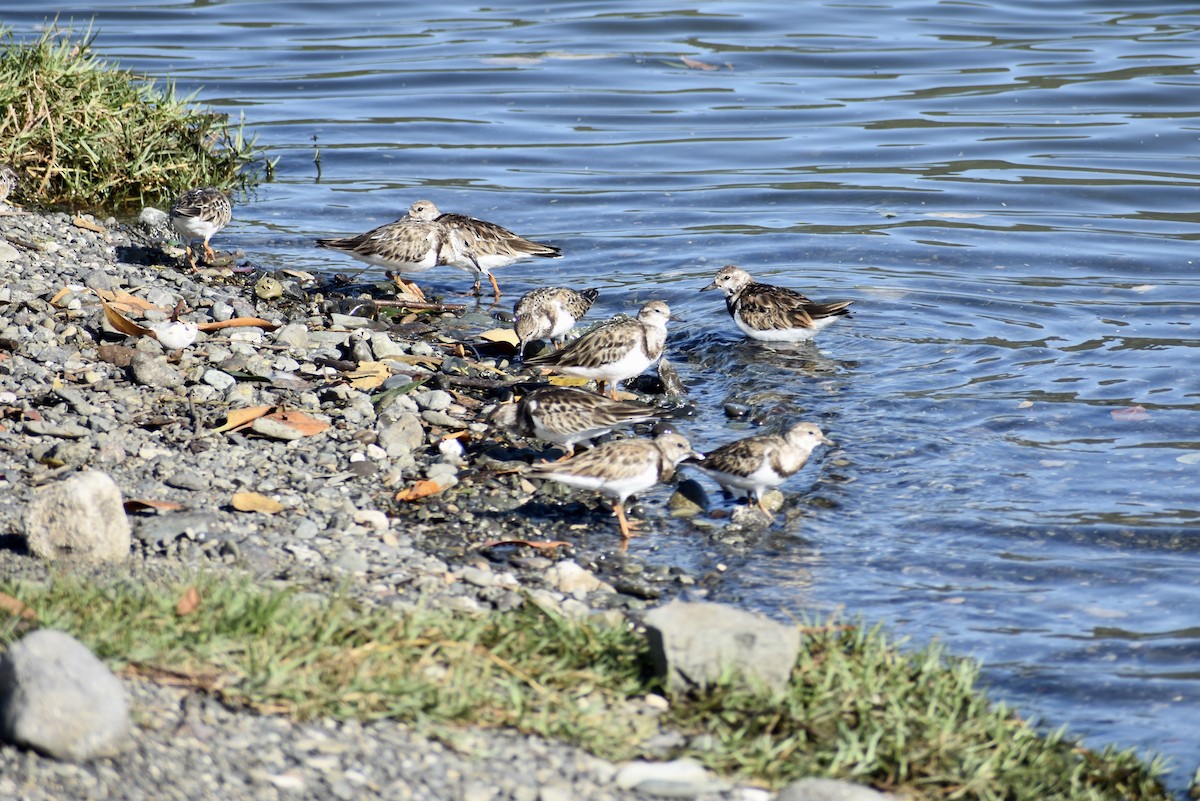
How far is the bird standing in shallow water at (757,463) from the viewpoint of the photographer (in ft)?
27.2

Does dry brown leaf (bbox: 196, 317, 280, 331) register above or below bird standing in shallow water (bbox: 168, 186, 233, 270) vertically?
below

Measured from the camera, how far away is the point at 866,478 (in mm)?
9234

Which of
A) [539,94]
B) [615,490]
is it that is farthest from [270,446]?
[539,94]

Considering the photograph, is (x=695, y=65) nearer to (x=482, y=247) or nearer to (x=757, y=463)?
(x=482, y=247)

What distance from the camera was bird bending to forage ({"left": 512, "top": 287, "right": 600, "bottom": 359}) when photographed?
1128 centimetres

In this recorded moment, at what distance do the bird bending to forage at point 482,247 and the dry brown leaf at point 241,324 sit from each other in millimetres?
2572

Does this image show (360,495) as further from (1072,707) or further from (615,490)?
(1072,707)

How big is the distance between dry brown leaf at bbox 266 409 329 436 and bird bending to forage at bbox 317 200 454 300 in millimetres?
4087

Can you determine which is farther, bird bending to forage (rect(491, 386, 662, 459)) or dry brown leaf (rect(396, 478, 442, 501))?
bird bending to forage (rect(491, 386, 662, 459))

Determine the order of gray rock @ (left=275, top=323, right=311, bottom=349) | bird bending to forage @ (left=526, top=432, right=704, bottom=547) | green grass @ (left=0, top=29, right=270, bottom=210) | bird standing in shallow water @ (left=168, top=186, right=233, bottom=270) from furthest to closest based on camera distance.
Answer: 1. green grass @ (left=0, top=29, right=270, bottom=210)
2. bird standing in shallow water @ (left=168, top=186, right=233, bottom=270)
3. gray rock @ (left=275, top=323, right=311, bottom=349)
4. bird bending to forage @ (left=526, top=432, right=704, bottom=547)

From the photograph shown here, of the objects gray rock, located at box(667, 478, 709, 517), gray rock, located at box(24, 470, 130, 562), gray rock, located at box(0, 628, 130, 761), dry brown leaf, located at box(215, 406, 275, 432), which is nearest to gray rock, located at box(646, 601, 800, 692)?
gray rock, located at box(0, 628, 130, 761)

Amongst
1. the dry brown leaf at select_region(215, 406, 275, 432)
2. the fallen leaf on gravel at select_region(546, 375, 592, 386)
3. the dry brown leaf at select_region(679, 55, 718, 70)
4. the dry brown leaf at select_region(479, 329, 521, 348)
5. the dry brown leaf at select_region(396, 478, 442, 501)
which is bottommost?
the fallen leaf on gravel at select_region(546, 375, 592, 386)

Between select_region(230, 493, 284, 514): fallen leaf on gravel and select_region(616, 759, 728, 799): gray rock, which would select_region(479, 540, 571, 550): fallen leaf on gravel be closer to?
select_region(230, 493, 284, 514): fallen leaf on gravel

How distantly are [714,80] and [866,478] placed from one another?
14714 millimetres
